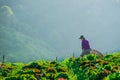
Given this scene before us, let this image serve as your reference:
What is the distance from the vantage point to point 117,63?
827 inches

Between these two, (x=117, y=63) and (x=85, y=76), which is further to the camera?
(x=117, y=63)

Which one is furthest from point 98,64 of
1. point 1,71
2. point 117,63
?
point 1,71

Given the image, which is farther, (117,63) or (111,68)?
(117,63)

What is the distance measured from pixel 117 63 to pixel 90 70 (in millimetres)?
2105

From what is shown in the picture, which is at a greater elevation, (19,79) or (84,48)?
(84,48)

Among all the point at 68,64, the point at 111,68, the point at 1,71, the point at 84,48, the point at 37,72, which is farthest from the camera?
the point at 84,48

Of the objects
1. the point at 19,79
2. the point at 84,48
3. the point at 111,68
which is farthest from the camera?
the point at 84,48

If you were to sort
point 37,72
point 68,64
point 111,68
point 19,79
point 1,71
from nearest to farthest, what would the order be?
point 19,79 → point 111,68 → point 37,72 → point 1,71 → point 68,64

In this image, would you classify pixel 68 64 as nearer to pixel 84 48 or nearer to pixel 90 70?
pixel 90 70

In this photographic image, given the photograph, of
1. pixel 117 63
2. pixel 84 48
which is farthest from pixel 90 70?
pixel 84 48

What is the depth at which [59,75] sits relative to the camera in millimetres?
18766

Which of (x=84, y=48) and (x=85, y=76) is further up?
(x=84, y=48)

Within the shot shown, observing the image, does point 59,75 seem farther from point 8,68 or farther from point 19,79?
point 8,68

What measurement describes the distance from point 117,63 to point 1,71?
6.99m
